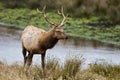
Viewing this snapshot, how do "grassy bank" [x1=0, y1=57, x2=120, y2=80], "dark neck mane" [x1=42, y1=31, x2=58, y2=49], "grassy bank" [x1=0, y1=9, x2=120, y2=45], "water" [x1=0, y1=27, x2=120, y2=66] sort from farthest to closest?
"grassy bank" [x1=0, y1=9, x2=120, y2=45], "water" [x1=0, y1=27, x2=120, y2=66], "dark neck mane" [x1=42, y1=31, x2=58, y2=49], "grassy bank" [x1=0, y1=57, x2=120, y2=80]

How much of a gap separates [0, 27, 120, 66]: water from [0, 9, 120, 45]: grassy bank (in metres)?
1.05

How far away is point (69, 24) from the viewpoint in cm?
2627

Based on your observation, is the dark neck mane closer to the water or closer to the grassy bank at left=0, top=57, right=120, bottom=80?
the grassy bank at left=0, top=57, right=120, bottom=80

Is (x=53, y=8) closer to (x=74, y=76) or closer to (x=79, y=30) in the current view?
(x=79, y=30)

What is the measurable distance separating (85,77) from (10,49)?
7.71m

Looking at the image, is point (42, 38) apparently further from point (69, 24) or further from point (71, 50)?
point (69, 24)

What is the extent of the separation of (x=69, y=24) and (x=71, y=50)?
628 cm

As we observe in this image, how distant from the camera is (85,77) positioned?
12.4m

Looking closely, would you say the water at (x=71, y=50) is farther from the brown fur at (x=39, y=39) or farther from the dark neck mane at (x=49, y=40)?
the dark neck mane at (x=49, y=40)

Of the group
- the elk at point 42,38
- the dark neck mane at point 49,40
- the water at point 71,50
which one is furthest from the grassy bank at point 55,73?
the water at point 71,50

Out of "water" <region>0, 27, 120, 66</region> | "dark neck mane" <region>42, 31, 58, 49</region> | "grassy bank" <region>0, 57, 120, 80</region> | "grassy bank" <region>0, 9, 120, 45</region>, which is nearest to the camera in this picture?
A: "grassy bank" <region>0, 57, 120, 80</region>

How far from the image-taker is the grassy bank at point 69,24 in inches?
938

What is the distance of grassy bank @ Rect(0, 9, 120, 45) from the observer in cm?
2383

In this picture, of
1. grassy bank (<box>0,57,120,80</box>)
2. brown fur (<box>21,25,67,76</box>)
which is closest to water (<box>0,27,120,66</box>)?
brown fur (<box>21,25,67,76</box>)
